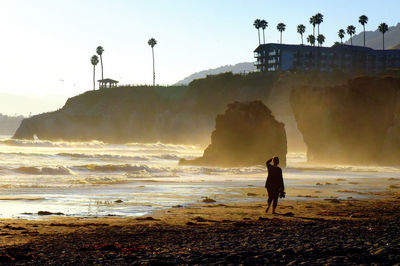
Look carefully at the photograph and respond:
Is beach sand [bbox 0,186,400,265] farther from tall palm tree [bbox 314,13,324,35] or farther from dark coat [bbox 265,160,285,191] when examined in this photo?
tall palm tree [bbox 314,13,324,35]

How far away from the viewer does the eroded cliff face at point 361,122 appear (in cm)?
6169

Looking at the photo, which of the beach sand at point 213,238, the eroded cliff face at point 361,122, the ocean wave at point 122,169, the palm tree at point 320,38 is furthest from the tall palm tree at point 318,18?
the beach sand at point 213,238

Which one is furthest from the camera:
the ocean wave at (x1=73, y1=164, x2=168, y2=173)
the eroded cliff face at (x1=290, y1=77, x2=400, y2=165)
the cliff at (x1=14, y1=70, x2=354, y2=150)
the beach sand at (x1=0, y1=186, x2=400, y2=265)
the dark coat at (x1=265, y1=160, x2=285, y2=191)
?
the cliff at (x1=14, y1=70, x2=354, y2=150)

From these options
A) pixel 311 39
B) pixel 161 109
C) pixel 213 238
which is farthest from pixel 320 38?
pixel 213 238

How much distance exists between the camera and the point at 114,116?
148 metres

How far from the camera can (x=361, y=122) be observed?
206 ft

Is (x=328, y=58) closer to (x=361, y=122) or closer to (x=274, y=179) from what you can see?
(x=361, y=122)

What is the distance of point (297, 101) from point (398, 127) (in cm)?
1245

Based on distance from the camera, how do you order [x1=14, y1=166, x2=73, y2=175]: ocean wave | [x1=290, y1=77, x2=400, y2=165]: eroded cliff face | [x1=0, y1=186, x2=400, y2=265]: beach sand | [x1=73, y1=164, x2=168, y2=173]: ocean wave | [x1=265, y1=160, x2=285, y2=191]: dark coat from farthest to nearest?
1. [x1=290, y1=77, x2=400, y2=165]: eroded cliff face
2. [x1=73, y1=164, x2=168, y2=173]: ocean wave
3. [x1=14, y1=166, x2=73, y2=175]: ocean wave
4. [x1=265, y1=160, x2=285, y2=191]: dark coat
5. [x1=0, y1=186, x2=400, y2=265]: beach sand

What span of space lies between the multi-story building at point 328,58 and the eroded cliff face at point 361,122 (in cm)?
7951

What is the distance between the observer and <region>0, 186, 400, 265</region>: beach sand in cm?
1063

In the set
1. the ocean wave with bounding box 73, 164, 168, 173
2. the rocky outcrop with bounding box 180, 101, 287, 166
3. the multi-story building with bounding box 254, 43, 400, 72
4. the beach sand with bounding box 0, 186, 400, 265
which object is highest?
the multi-story building with bounding box 254, 43, 400, 72

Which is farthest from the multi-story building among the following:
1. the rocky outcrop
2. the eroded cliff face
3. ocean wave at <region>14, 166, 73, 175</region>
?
ocean wave at <region>14, 166, 73, 175</region>

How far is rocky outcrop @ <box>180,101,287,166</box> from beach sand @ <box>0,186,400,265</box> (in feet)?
111
